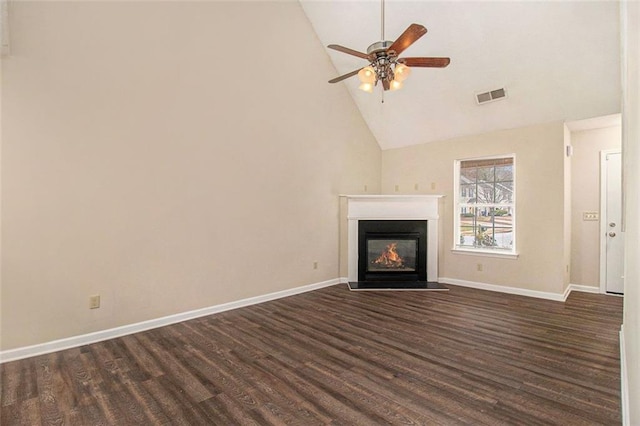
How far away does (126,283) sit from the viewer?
11.4 feet

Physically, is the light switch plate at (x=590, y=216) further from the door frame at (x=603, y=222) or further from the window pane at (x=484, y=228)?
the window pane at (x=484, y=228)

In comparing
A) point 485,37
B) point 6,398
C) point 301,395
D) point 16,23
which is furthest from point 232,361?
point 485,37

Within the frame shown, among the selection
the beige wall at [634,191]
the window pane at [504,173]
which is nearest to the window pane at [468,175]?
the window pane at [504,173]

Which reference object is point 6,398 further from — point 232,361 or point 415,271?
point 415,271

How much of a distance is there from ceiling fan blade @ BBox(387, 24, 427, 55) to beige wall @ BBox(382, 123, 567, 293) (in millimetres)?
3080

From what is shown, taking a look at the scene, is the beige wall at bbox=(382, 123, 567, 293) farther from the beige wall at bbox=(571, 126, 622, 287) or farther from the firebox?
the beige wall at bbox=(571, 126, 622, 287)

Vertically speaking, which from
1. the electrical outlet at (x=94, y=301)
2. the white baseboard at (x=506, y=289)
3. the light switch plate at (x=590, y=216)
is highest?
the light switch plate at (x=590, y=216)

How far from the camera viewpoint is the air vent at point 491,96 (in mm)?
4566

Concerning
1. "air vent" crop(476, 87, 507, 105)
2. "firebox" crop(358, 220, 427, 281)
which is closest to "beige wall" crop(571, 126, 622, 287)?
"air vent" crop(476, 87, 507, 105)

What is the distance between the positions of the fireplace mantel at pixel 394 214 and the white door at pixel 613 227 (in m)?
2.38

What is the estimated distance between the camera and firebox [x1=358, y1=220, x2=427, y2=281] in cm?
558

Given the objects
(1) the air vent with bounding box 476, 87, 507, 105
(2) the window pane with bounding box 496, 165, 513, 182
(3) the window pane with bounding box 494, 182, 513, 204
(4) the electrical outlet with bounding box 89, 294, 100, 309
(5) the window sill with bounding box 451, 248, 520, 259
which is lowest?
(4) the electrical outlet with bounding box 89, 294, 100, 309

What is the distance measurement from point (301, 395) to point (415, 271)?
375 centimetres

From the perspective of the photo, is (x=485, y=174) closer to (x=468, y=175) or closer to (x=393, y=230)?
(x=468, y=175)
